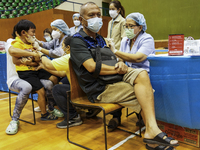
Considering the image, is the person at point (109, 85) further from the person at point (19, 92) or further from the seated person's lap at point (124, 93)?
the person at point (19, 92)

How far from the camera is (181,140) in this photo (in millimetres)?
1612

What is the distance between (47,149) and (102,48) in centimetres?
100

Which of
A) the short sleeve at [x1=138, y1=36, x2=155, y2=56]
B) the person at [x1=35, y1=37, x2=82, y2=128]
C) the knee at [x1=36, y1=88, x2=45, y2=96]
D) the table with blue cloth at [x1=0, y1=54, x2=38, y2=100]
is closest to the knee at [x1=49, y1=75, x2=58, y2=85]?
the knee at [x1=36, y1=88, x2=45, y2=96]

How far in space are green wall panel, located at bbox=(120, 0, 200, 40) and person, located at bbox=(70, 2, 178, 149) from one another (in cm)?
645

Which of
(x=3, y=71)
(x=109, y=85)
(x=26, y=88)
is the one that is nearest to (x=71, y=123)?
(x=26, y=88)

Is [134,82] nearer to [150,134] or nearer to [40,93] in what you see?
[150,134]

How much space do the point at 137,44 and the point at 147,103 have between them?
781 millimetres

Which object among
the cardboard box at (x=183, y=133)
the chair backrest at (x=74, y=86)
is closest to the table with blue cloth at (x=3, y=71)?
the chair backrest at (x=74, y=86)

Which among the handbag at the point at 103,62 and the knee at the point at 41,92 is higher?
the handbag at the point at 103,62

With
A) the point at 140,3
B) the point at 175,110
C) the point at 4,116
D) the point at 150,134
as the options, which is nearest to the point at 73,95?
the point at 150,134

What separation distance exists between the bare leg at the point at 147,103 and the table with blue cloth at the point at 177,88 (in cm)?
26

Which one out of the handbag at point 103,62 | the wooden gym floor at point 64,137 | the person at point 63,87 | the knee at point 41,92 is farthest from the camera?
the knee at point 41,92

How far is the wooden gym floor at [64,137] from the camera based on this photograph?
1608 mm

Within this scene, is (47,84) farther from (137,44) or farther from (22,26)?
(137,44)
